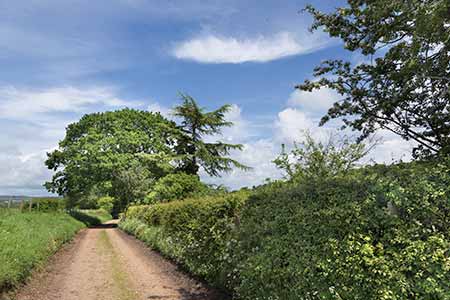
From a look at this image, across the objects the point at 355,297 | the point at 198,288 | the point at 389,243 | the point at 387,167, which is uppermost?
the point at 387,167

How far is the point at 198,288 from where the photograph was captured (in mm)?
7848

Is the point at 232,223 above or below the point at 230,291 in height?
above

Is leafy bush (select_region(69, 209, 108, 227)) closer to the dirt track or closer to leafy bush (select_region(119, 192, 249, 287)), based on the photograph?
the dirt track

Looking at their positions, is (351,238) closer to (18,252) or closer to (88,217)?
(18,252)

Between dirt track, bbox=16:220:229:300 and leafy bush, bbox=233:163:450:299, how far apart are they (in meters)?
2.84

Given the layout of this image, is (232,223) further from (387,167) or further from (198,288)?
(387,167)

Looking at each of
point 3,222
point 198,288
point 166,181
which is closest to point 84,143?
point 166,181

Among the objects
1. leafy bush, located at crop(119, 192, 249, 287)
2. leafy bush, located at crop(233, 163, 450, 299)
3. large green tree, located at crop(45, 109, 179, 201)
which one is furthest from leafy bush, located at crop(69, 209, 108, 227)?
leafy bush, located at crop(233, 163, 450, 299)

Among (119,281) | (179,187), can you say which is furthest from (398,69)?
(179,187)

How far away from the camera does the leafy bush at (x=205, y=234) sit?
739 centimetres

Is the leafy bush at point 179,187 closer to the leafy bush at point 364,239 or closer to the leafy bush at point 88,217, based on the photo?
the leafy bush at point 88,217

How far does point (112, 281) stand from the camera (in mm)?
8422

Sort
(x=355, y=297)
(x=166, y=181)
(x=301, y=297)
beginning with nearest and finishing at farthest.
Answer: (x=355, y=297), (x=301, y=297), (x=166, y=181)

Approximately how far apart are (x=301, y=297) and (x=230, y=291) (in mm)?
2907
